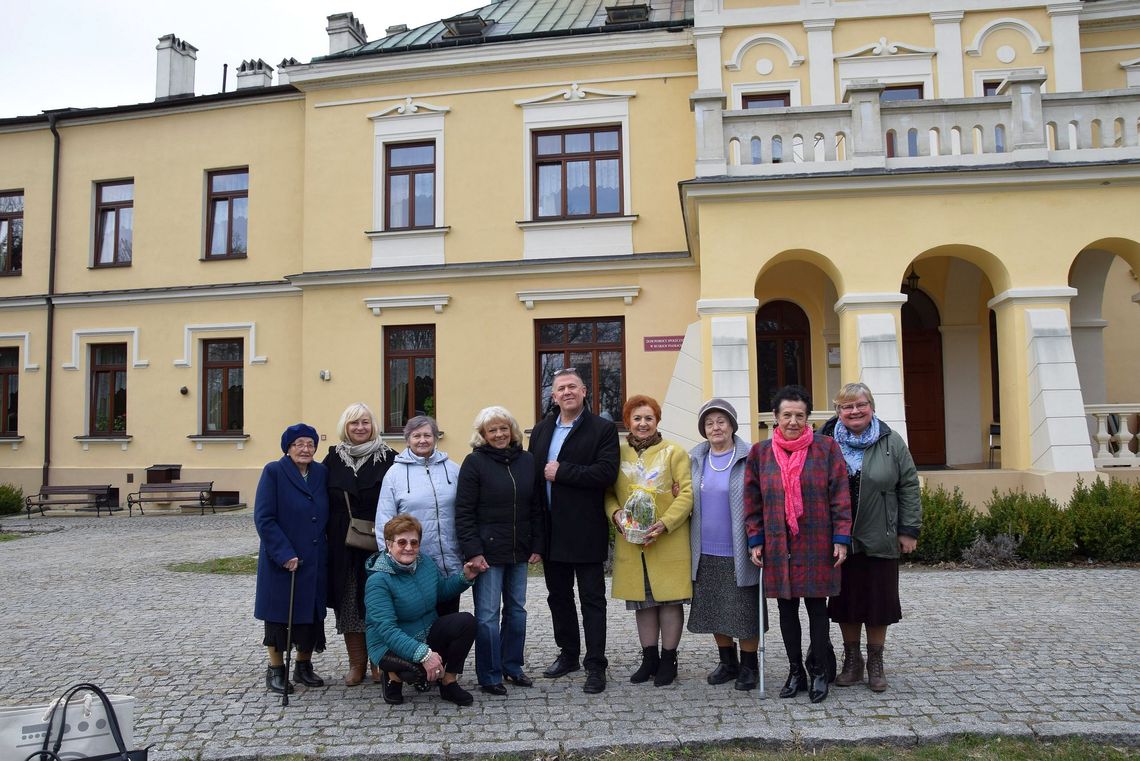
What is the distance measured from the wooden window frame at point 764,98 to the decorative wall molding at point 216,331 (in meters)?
10.3

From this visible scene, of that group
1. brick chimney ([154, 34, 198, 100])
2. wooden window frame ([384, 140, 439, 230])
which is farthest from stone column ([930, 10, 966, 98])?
brick chimney ([154, 34, 198, 100])

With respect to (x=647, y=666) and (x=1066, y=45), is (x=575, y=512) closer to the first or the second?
(x=647, y=666)

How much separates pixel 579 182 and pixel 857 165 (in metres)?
6.13

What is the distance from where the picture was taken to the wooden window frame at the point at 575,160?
14.9 meters

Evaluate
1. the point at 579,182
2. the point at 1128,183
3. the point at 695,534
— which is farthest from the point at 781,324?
the point at 695,534

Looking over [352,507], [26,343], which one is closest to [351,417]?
[352,507]

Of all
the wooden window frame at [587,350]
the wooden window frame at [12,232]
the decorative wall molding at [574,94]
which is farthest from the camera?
the wooden window frame at [12,232]

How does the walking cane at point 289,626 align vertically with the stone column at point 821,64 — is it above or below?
below

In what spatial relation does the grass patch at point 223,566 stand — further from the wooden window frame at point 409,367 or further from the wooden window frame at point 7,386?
the wooden window frame at point 7,386

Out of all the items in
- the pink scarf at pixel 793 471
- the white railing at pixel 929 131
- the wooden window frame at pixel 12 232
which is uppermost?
the wooden window frame at pixel 12 232

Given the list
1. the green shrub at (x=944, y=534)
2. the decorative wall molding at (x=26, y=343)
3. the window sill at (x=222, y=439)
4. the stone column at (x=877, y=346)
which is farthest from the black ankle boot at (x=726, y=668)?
the decorative wall molding at (x=26, y=343)

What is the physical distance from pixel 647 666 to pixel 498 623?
3.02 ft

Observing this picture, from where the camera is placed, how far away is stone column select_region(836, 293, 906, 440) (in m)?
9.81

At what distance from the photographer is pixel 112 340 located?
17422mm
